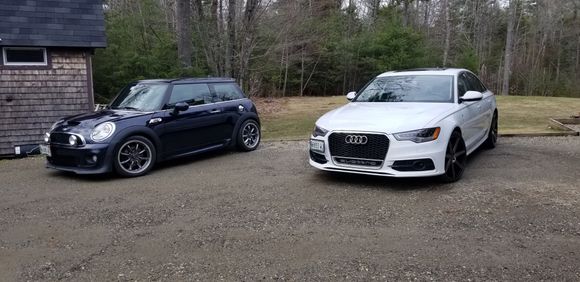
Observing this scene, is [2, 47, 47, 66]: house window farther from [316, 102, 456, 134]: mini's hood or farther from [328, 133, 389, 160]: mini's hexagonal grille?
[328, 133, 389, 160]: mini's hexagonal grille

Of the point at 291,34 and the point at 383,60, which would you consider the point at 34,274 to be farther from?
the point at 383,60

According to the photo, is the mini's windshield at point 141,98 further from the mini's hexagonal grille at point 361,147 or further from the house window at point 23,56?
the house window at point 23,56

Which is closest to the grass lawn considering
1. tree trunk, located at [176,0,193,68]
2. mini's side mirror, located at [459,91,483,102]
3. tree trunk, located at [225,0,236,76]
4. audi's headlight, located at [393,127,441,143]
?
tree trunk, located at [225,0,236,76]

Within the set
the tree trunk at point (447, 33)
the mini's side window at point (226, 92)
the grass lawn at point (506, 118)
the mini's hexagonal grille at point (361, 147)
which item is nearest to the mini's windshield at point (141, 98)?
the mini's side window at point (226, 92)

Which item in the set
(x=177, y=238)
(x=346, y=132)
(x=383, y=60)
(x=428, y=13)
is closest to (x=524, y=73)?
(x=428, y=13)

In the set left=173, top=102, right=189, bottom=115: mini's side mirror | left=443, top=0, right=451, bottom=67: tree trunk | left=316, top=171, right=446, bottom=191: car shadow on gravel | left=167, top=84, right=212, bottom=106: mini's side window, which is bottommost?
left=316, top=171, right=446, bottom=191: car shadow on gravel

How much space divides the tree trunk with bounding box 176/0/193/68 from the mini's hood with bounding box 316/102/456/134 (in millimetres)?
10031

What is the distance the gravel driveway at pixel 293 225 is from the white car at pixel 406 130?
31 cm

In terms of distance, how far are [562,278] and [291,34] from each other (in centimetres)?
2214

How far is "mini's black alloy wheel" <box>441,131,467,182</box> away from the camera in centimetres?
576

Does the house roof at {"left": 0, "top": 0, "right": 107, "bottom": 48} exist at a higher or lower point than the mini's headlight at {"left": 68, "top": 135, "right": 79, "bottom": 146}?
higher

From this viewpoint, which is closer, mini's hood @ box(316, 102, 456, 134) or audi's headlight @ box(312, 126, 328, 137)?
mini's hood @ box(316, 102, 456, 134)

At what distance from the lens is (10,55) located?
9.87 m

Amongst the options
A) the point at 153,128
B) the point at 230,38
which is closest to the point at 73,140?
the point at 153,128
